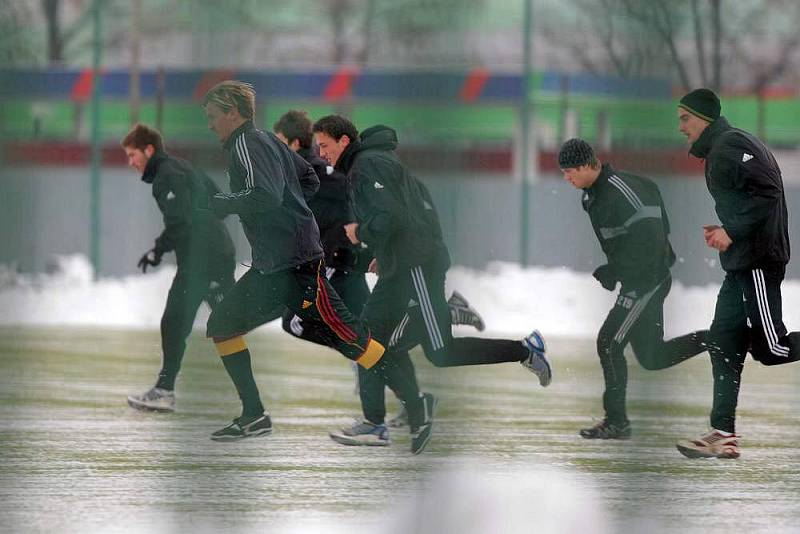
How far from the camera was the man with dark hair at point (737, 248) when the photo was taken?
5840 mm

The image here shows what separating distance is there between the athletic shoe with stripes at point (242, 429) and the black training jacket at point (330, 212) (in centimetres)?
81

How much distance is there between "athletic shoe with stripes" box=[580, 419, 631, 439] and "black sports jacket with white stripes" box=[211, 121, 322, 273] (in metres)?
1.44

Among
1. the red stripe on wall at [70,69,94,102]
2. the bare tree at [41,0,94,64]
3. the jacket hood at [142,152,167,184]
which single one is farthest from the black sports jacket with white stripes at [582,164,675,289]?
the red stripe on wall at [70,69,94,102]

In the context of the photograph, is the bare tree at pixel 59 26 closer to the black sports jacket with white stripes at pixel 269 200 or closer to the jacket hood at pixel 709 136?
the black sports jacket with white stripes at pixel 269 200

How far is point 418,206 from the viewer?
20.4 feet

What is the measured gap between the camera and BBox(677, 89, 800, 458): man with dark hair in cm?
584

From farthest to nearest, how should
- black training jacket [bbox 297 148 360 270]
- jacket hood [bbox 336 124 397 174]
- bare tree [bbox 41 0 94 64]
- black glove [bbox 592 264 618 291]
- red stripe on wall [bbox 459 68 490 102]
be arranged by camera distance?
1. bare tree [bbox 41 0 94 64]
2. red stripe on wall [bbox 459 68 490 102]
3. black training jacket [bbox 297 148 360 270]
4. black glove [bbox 592 264 618 291]
5. jacket hood [bbox 336 124 397 174]

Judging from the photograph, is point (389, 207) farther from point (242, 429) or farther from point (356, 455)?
point (242, 429)

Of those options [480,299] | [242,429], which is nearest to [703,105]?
[242,429]

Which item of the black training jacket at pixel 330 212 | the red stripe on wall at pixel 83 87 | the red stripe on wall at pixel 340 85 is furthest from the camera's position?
the red stripe on wall at pixel 83 87

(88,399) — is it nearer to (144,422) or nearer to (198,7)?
(144,422)

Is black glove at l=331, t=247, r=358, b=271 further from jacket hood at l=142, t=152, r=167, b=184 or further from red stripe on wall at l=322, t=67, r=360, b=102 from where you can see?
red stripe on wall at l=322, t=67, r=360, b=102

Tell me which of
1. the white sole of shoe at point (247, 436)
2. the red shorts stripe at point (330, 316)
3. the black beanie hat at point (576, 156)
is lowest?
the white sole of shoe at point (247, 436)

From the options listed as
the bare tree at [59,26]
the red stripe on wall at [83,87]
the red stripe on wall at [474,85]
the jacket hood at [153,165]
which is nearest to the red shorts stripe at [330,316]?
the jacket hood at [153,165]
